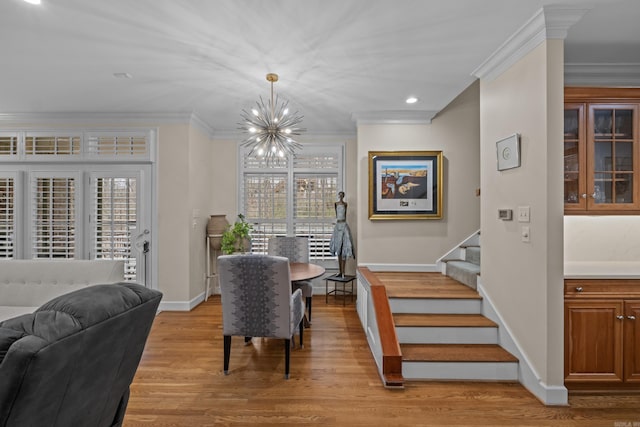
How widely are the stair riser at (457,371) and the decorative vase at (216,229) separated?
10.8ft

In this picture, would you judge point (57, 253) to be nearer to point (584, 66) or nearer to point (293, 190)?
point (293, 190)

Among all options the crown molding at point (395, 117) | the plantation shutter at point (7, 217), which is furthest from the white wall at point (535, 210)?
the plantation shutter at point (7, 217)

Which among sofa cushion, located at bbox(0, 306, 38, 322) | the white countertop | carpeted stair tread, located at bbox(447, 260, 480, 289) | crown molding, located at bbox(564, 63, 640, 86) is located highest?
crown molding, located at bbox(564, 63, 640, 86)

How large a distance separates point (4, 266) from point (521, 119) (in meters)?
4.52

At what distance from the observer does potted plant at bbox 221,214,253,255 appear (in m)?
4.69

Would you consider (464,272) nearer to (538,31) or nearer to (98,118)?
(538,31)

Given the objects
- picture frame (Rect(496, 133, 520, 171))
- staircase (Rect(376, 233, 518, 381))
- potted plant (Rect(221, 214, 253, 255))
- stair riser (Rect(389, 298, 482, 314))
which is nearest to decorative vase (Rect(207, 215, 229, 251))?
potted plant (Rect(221, 214, 253, 255))

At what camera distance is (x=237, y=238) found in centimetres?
488

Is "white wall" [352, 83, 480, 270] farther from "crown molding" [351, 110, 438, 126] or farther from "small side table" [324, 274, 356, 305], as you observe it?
"small side table" [324, 274, 356, 305]

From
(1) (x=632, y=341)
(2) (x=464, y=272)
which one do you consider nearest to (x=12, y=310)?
(2) (x=464, y=272)

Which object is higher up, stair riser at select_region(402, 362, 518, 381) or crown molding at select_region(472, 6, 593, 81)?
crown molding at select_region(472, 6, 593, 81)

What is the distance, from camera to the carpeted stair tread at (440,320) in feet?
9.32

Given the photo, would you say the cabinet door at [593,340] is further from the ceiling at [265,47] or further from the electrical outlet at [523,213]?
the ceiling at [265,47]

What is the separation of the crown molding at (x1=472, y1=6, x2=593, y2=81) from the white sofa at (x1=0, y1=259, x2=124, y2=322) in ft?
→ 12.4
